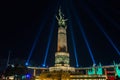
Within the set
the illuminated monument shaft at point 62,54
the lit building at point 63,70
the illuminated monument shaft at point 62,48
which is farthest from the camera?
the illuminated monument shaft at point 62,48

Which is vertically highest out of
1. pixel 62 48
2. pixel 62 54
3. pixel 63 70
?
pixel 62 48

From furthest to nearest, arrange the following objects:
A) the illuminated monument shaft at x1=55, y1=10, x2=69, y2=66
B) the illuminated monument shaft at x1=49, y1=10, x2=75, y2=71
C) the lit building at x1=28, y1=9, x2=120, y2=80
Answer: the illuminated monument shaft at x1=55, y1=10, x2=69, y2=66 < the illuminated monument shaft at x1=49, y1=10, x2=75, y2=71 < the lit building at x1=28, y1=9, x2=120, y2=80

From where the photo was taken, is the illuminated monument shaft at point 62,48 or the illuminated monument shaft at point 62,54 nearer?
the illuminated monument shaft at point 62,54

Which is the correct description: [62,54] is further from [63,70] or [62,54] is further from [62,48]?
[63,70]

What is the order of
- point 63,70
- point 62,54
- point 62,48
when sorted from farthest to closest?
point 62,48 → point 62,54 → point 63,70

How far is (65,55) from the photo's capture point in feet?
149

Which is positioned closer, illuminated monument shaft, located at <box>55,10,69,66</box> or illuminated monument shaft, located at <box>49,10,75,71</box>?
illuminated monument shaft, located at <box>49,10,75,71</box>

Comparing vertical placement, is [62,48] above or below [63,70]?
above

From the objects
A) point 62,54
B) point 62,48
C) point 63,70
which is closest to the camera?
point 63,70

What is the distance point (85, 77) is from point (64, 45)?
12073mm

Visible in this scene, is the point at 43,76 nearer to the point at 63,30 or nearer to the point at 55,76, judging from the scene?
the point at 55,76

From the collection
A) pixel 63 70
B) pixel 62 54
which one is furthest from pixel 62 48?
pixel 63 70

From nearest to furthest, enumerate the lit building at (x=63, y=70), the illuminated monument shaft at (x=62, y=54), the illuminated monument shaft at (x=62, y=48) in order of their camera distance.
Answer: the lit building at (x=63, y=70) → the illuminated monument shaft at (x=62, y=54) → the illuminated monument shaft at (x=62, y=48)

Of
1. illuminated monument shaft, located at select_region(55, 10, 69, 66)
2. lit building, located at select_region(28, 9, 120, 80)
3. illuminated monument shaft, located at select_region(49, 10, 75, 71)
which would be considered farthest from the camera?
illuminated monument shaft, located at select_region(55, 10, 69, 66)
